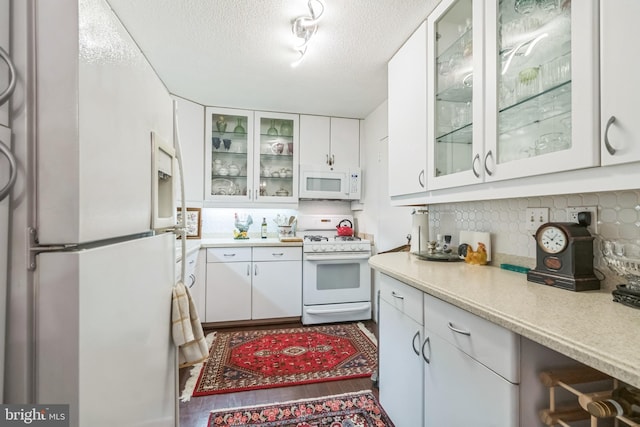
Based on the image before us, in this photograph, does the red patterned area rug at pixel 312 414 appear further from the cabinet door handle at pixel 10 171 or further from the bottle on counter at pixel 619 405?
the cabinet door handle at pixel 10 171

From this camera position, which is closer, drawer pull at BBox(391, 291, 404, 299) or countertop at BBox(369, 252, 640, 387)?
countertop at BBox(369, 252, 640, 387)

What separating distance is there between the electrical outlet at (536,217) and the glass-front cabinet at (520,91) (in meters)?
0.34

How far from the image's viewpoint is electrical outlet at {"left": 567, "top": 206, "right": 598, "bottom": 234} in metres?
1.09

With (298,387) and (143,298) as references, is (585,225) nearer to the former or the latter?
(143,298)

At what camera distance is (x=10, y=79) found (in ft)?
1.56

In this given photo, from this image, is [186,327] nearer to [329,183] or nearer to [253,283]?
[253,283]

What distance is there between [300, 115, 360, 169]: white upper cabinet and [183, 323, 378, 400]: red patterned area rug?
1.88m

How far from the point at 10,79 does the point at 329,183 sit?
2.98 meters

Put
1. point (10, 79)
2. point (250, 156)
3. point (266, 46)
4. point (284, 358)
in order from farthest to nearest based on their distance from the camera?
point (250, 156), point (284, 358), point (266, 46), point (10, 79)

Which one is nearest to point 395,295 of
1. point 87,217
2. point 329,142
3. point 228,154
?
point 87,217

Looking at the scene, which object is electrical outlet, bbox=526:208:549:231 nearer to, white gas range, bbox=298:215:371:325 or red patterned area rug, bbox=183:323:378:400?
red patterned area rug, bbox=183:323:378:400

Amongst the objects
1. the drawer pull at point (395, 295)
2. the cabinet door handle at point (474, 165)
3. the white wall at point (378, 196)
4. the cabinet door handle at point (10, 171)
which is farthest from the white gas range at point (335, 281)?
the cabinet door handle at point (10, 171)

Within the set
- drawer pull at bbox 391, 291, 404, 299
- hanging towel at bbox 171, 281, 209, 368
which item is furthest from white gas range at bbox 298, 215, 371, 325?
hanging towel at bbox 171, 281, 209, 368

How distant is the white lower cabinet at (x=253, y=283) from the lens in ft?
9.40
